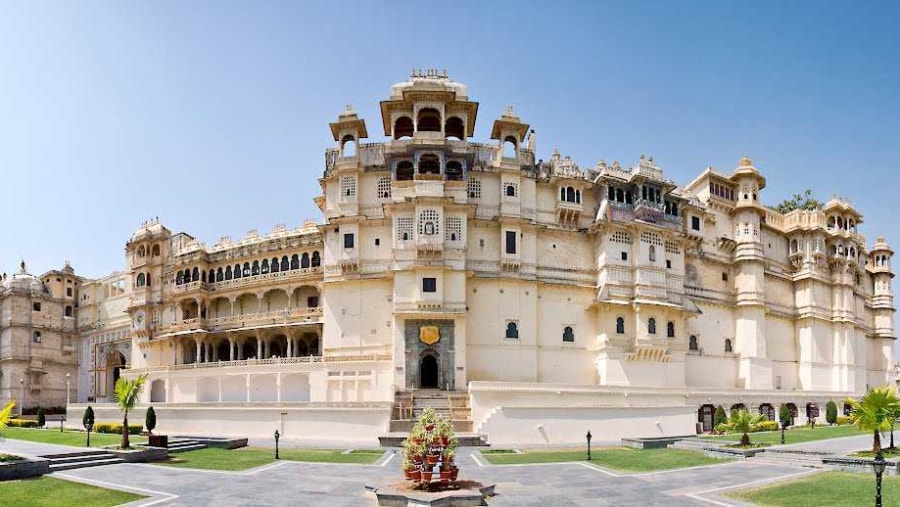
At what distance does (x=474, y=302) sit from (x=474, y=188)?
27.1ft

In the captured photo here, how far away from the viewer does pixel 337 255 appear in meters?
49.8

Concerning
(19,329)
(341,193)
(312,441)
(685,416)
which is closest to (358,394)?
(312,441)

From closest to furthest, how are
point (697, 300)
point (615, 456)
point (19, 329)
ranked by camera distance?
1. point (615, 456)
2. point (697, 300)
3. point (19, 329)

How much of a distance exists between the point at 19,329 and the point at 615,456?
6617cm

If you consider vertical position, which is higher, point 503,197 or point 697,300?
point 503,197

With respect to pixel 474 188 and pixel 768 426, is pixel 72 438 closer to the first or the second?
pixel 474 188

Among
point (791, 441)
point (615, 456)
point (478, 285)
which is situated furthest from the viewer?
point (478, 285)

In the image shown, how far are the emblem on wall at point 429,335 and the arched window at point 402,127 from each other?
600 inches

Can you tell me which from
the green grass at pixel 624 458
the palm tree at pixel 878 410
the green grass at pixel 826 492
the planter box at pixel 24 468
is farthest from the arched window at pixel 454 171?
the green grass at pixel 826 492

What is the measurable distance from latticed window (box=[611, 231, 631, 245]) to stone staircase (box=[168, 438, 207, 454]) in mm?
31790

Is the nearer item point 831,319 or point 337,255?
point 337,255

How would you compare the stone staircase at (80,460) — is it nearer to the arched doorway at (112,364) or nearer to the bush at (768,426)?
the bush at (768,426)

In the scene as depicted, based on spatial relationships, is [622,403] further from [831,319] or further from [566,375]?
[831,319]

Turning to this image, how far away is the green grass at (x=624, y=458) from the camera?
26.5 m
